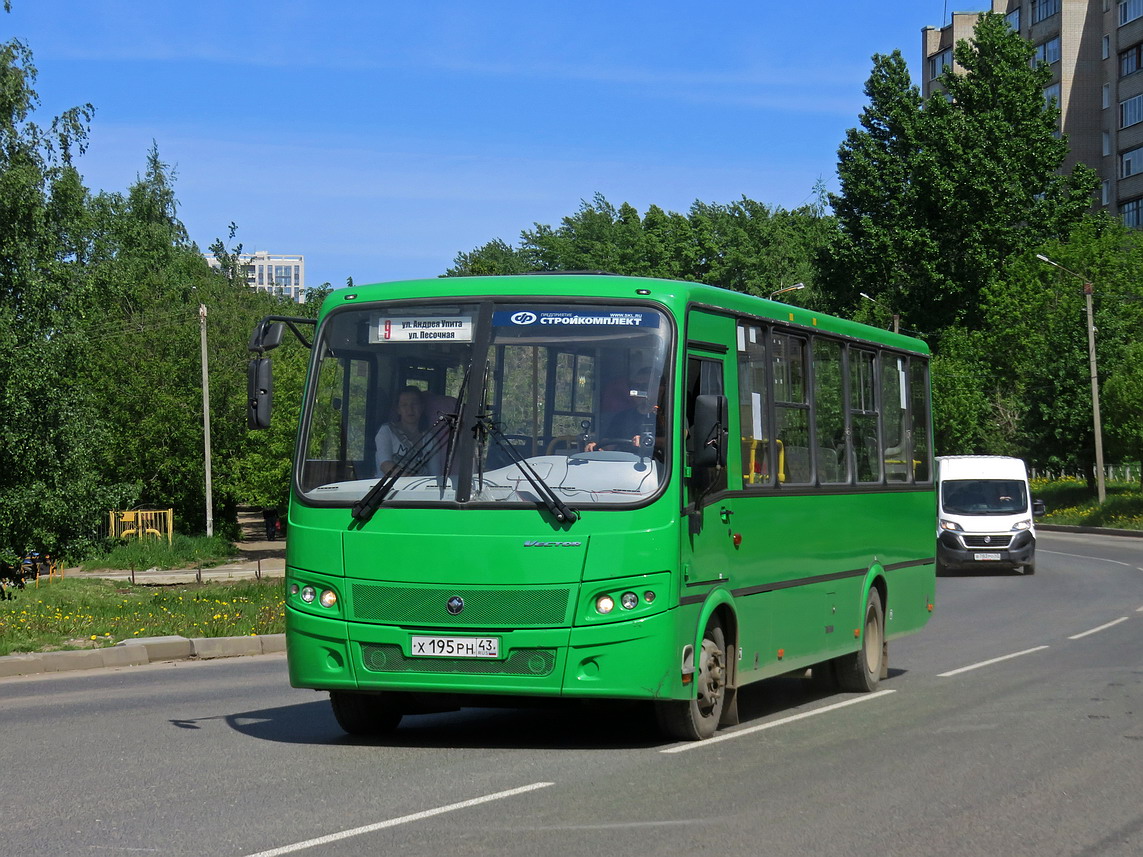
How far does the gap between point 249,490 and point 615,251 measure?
4244 centimetres

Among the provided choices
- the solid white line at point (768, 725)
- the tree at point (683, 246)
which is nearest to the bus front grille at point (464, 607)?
the solid white line at point (768, 725)

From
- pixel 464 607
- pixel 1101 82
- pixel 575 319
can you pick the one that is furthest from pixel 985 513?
pixel 1101 82

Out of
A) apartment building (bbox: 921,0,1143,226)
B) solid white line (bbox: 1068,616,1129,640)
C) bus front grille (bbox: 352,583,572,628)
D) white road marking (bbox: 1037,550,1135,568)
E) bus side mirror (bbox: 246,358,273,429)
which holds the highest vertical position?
apartment building (bbox: 921,0,1143,226)

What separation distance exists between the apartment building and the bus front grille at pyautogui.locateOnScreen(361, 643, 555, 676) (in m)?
82.8

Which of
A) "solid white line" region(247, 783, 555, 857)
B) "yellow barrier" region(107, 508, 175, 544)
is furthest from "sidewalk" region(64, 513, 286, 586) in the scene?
"solid white line" region(247, 783, 555, 857)

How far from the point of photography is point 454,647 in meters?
9.33

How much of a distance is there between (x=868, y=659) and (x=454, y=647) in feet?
17.7

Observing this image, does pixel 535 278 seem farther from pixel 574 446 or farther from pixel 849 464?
pixel 849 464

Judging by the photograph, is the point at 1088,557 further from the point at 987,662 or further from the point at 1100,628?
the point at 987,662

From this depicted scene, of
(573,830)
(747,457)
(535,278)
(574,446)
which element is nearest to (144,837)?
(573,830)

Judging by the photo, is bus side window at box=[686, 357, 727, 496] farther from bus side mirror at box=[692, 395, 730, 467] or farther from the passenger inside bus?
the passenger inside bus

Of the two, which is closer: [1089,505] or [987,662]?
[987,662]

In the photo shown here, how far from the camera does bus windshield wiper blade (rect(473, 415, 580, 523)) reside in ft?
30.5

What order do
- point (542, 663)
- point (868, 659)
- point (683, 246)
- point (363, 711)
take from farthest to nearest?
point (683, 246) < point (868, 659) < point (363, 711) < point (542, 663)
